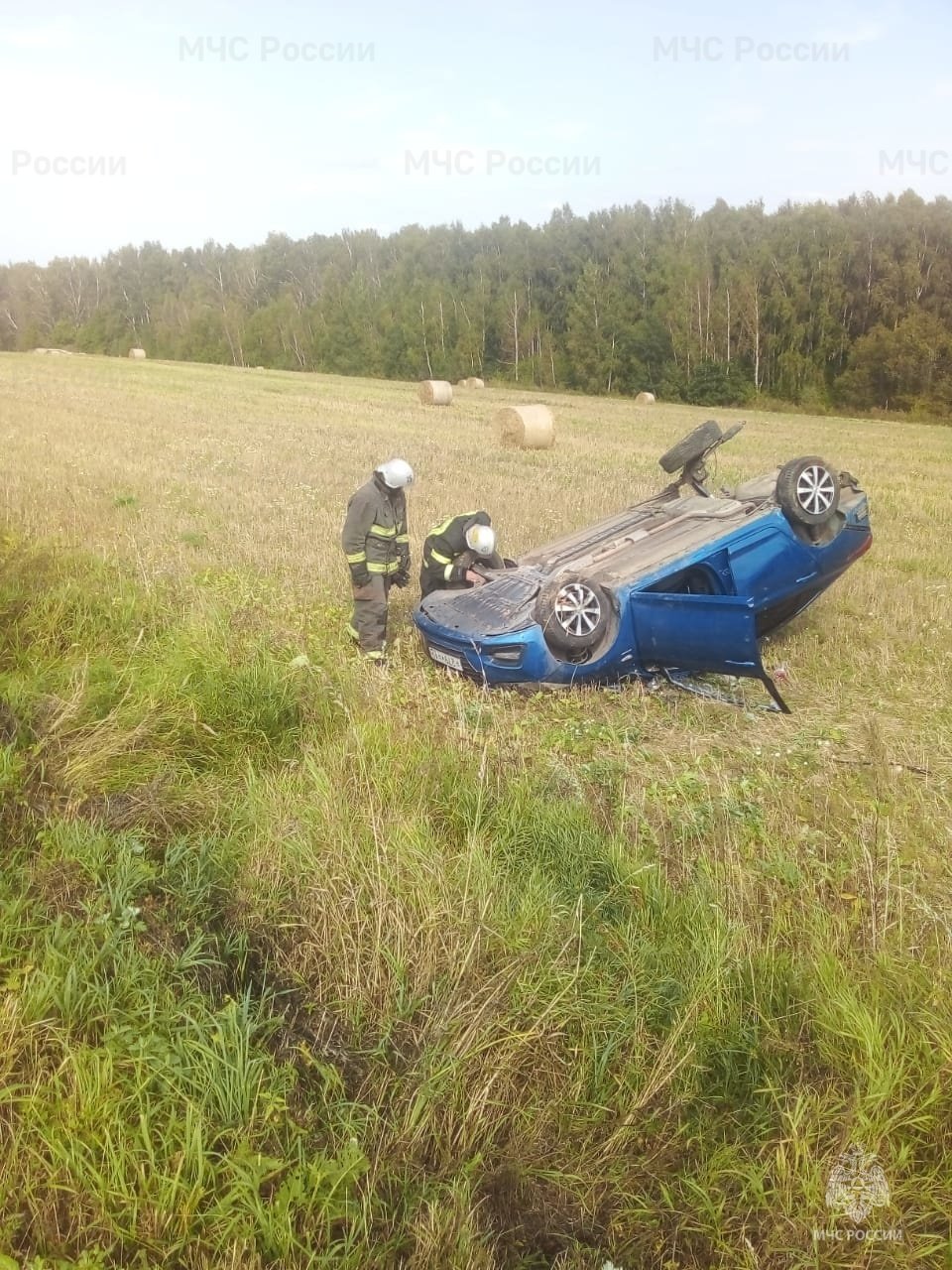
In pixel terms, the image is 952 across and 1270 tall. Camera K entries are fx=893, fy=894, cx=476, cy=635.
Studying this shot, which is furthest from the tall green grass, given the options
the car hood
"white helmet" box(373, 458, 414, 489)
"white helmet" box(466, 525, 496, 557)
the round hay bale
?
the round hay bale

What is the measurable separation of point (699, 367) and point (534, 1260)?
45.9m

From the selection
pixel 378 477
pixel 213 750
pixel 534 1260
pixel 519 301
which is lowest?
pixel 534 1260

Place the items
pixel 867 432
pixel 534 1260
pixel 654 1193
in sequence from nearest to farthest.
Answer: pixel 534 1260, pixel 654 1193, pixel 867 432

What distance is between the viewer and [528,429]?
17812 mm

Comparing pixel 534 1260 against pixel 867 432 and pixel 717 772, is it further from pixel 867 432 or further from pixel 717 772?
pixel 867 432

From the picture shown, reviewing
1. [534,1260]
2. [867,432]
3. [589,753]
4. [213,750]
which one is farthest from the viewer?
[867,432]

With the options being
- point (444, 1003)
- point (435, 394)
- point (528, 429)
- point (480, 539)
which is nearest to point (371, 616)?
point (480, 539)

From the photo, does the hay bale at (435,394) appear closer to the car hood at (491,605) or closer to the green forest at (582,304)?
the green forest at (582,304)

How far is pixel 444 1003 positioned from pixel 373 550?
414 cm

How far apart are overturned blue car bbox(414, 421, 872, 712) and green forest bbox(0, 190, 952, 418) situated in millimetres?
35719

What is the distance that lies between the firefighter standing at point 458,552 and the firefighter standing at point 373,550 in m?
0.30

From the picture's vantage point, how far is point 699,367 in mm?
44156

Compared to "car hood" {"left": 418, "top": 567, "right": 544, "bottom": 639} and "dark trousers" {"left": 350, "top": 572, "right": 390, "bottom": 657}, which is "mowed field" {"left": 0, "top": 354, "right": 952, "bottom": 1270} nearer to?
"car hood" {"left": 418, "top": 567, "right": 544, "bottom": 639}

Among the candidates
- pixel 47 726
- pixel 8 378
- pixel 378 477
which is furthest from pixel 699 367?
pixel 47 726
